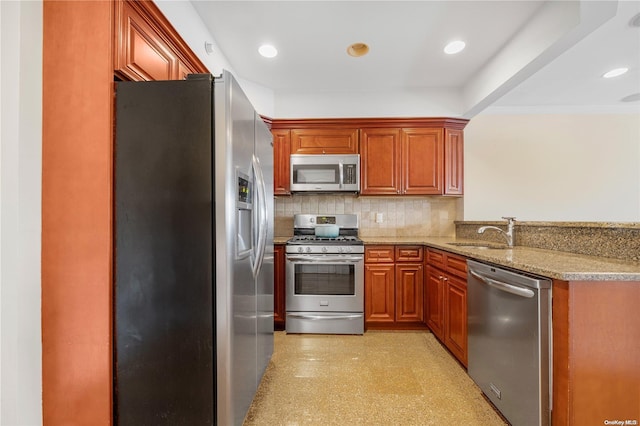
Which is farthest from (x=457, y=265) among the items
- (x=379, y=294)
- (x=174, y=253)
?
(x=174, y=253)

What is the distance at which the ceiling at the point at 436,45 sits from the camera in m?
1.96

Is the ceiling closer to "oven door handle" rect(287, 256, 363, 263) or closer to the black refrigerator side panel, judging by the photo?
the black refrigerator side panel

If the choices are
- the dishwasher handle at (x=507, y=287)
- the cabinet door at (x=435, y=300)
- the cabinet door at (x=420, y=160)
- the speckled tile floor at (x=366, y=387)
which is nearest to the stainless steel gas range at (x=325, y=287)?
the speckled tile floor at (x=366, y=387)

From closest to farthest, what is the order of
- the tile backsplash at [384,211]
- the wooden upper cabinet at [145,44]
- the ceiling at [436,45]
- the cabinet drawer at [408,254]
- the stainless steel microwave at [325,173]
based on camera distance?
1. the wooden upper cabinet at [145,44]
2. the ceiling at [436,45]
3. the cabinet drawer at [408,254]
4. the stainless steel microwave at [325,173]
5. the tile backsplash at [384,211]

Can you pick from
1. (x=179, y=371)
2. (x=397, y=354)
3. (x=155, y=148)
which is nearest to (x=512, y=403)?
(x=397, y=354)

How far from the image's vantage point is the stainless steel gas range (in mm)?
2832

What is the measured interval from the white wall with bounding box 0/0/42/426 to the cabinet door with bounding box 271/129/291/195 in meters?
2.15

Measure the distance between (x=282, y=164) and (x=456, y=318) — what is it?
7.73 ft

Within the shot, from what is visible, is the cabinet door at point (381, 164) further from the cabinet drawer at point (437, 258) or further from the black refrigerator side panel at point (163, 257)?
the black refrigerator side panel at point (163, 257)

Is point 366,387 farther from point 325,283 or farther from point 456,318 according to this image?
point 325,283

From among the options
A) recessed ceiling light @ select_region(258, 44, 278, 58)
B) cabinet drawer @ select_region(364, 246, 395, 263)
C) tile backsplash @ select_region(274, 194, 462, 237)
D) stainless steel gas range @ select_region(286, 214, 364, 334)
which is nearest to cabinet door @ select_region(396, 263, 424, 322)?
cabinet drawer @ select_region(364, 246, 395, 263)

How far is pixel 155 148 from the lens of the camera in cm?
132

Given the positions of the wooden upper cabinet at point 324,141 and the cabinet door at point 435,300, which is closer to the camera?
the cabinet door at point 435,300

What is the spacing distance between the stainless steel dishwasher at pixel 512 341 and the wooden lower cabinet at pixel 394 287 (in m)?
0.98
